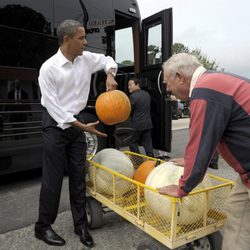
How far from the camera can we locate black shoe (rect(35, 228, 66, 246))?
10.6ft

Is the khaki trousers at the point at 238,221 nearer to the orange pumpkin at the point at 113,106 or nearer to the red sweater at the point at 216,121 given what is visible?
the red sweater at the point at 216,121

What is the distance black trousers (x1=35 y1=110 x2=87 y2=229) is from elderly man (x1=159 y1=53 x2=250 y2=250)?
1.36 meters

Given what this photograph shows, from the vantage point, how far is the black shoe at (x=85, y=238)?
321 centimetres

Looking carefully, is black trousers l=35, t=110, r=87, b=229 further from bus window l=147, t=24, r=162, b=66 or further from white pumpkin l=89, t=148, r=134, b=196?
bus window l=147, t=24, r=162, b=66

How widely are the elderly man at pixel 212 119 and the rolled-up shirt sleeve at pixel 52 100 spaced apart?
3.93ft

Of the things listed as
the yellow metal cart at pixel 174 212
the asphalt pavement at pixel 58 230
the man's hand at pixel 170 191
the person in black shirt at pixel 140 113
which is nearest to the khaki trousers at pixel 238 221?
the yellow metal cart at pixel 174 212

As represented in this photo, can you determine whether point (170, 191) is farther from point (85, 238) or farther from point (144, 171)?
point (85, 238)

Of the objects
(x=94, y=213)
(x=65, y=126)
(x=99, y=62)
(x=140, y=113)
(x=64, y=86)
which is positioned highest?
(x=99, y=62)

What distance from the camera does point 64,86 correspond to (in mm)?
3156

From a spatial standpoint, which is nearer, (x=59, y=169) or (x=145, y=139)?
(x=59, y=169)

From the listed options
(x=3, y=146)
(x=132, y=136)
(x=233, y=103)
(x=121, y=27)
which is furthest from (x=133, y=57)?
(x=233, y=103)

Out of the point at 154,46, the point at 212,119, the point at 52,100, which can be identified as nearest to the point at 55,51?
the point at 154,46

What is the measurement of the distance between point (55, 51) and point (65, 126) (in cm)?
239

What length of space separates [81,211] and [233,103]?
2.05 metres
